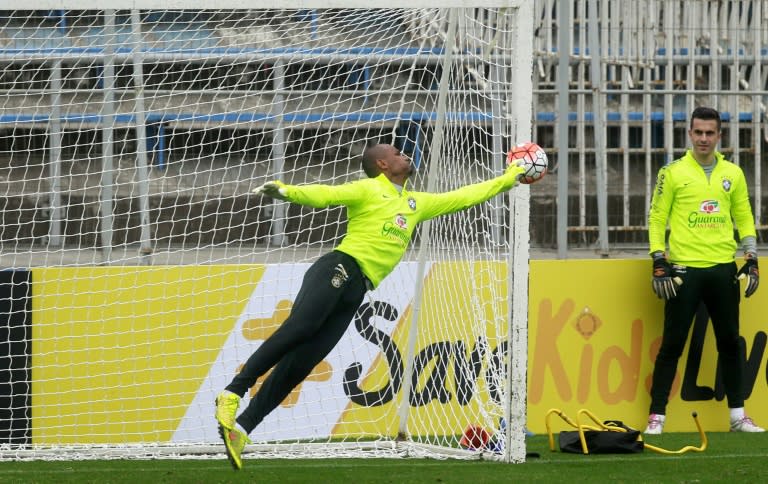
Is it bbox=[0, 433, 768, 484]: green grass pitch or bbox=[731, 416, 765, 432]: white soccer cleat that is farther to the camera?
bbox=[731, 416, 765, 432]: white soccer cleat

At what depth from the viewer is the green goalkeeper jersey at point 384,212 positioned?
20.6ft

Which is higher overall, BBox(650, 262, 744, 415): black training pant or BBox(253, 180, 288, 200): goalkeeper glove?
BBox(253, 180, 288, 200): goalkeeper glove

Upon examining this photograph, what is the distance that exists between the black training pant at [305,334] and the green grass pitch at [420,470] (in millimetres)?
446

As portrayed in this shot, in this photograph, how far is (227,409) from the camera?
579 cm

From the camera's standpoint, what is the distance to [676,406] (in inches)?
329

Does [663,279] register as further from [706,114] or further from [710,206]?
[706,114]

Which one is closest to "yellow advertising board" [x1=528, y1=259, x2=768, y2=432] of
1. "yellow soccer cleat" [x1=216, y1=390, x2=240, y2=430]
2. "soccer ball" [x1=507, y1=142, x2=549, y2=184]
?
"soccer ball" [x1=507, y1=142, x2=549, y2=184]

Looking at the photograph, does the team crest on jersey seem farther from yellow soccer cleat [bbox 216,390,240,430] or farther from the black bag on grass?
yellow soccer cleat [bbox 216,390,240,430]

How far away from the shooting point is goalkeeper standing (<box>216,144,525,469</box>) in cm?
592

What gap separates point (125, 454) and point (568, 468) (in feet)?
8.64

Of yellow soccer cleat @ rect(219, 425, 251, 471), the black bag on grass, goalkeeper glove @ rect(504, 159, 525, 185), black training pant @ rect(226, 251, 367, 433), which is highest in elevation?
goalkeeper glove @ rect(504, 159, 525, 185)

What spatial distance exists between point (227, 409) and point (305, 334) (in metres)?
0.55

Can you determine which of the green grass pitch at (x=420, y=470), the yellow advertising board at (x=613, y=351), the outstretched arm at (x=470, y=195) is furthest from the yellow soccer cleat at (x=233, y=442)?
the yellow advertising board at (x=613, y=351)

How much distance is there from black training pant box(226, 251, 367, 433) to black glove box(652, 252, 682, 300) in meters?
2.56
